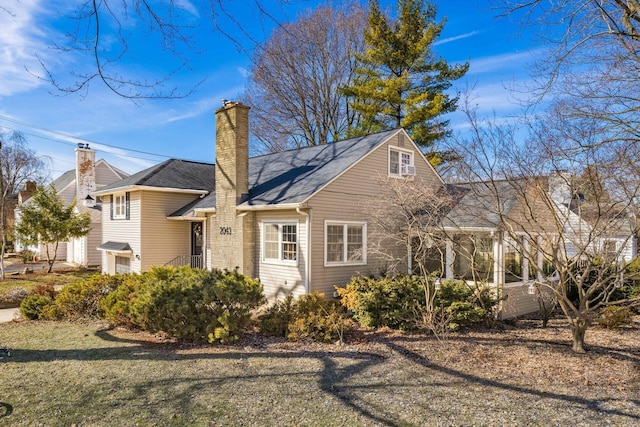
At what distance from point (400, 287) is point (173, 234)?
1065cm

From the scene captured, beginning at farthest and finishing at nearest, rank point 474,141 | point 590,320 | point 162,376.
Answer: point 474,141 → point 590,320 → point 162,376

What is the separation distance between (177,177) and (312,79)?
40.9 feet

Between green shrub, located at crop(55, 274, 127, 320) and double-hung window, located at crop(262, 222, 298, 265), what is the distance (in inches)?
168

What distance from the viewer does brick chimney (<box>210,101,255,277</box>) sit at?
12977 millimetres

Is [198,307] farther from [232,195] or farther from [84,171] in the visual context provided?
[84,171]

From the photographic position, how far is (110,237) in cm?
1867

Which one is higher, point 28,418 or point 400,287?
point 400,287

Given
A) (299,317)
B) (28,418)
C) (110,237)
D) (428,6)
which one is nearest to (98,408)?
(28,418)

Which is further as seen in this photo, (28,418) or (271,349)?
(271,349)

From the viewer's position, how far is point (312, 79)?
87.5ft

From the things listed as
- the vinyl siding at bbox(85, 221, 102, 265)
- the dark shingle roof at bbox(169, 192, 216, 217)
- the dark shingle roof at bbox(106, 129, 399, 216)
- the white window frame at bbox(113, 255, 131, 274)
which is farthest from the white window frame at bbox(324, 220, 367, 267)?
the vinyl siding at bbox(85, 221, 102, 265)

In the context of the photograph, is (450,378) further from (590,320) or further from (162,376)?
(162,376)

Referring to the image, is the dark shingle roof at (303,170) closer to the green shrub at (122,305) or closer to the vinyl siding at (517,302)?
the green shrub at (122,305)

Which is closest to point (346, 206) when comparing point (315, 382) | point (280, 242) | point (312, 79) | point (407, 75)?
point (280, 242)
